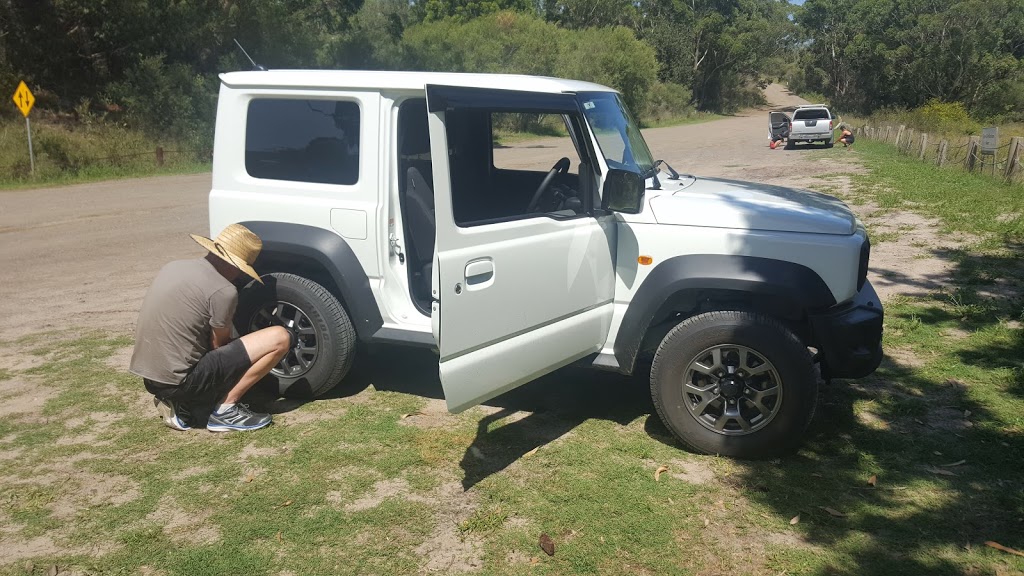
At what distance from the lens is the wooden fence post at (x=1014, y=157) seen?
48.7 ft

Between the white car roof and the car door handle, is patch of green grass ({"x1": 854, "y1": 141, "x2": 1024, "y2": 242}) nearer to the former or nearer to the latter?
the white car roof

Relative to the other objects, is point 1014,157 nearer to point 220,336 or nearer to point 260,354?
point 260,354

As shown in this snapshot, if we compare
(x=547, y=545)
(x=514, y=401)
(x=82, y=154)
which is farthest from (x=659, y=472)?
(x=82, y=154)

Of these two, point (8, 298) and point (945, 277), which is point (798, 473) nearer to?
point (945, 277)

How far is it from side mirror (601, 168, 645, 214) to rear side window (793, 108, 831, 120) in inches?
1105

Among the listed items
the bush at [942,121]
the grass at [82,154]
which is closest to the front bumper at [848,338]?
the grass at [82,154]

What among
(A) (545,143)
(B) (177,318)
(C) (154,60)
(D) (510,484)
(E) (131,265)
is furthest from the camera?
(C) (154,60)

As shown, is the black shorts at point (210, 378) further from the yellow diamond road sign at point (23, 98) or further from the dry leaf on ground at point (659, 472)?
the yellow diamond road sign at point (23, 98)

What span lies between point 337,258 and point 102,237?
9.35 m

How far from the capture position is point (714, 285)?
4195 mm

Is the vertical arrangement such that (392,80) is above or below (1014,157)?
above

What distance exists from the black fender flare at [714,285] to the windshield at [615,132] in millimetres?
729

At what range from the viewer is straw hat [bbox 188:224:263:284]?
458cm

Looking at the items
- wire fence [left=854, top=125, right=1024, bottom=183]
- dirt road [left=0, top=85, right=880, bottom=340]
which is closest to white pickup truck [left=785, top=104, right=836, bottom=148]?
wire fence [left=854, top=125, right=1024, bottom=183]
